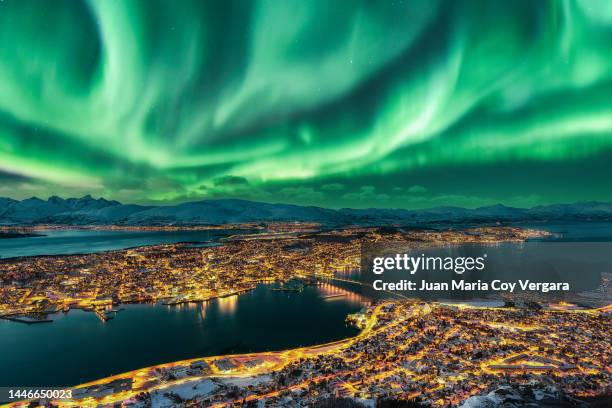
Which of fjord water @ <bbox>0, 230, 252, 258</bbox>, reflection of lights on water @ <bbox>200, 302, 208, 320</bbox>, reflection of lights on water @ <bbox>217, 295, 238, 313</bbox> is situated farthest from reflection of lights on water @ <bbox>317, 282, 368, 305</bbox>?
fjord water @ <bbox>0, 230, 252, 258</bbox>

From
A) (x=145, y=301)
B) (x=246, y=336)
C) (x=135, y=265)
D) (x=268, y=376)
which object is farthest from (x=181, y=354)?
(x=135, y=265)

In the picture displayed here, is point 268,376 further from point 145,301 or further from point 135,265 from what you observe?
point 135,265

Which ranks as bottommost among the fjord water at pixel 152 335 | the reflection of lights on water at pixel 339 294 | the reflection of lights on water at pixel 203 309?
the fjord water at pixel 152 335

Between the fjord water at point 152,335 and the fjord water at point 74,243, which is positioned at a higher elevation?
the fjord water at point 74,243

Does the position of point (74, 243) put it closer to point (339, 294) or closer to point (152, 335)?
point (152, 335)
